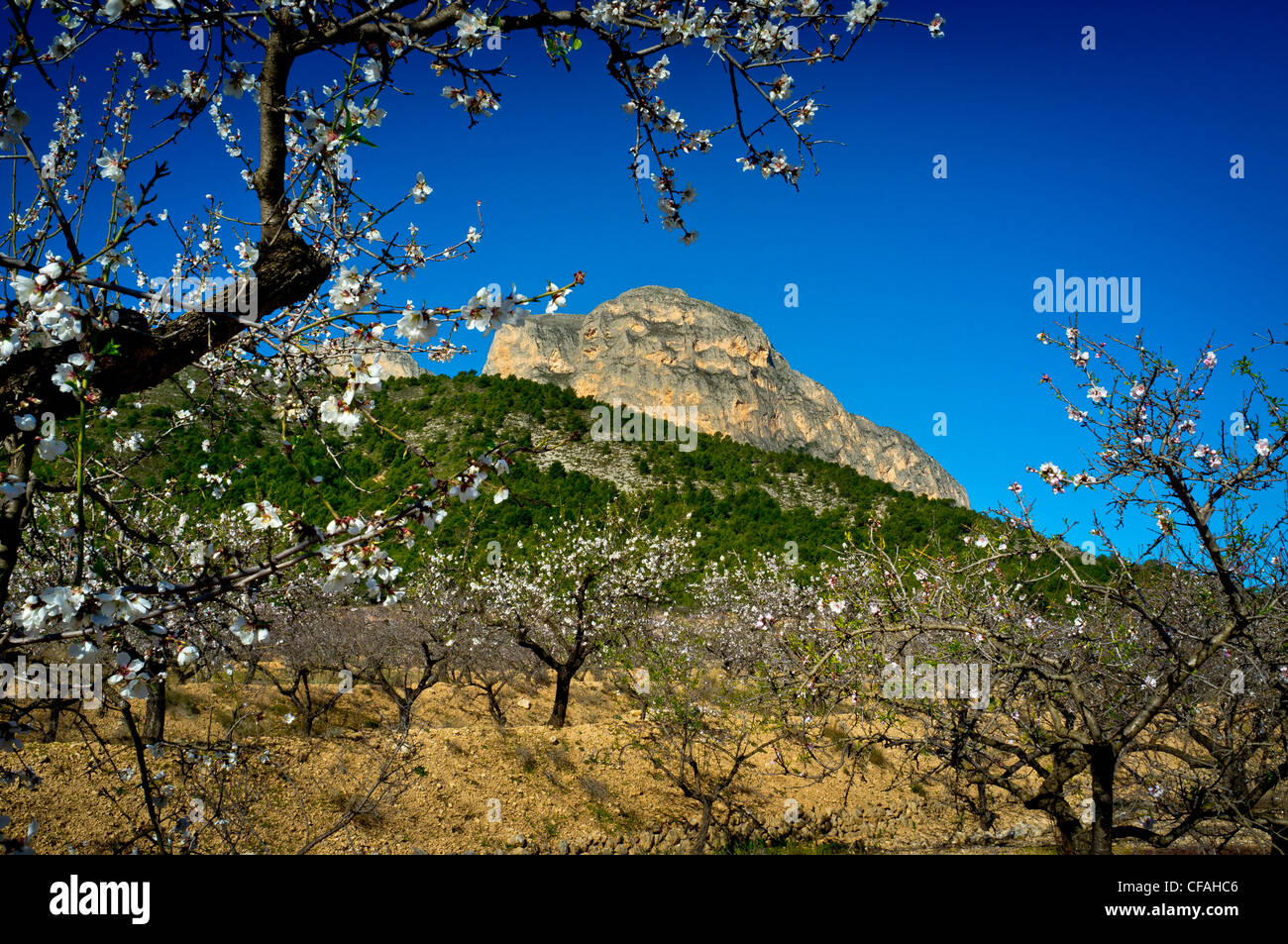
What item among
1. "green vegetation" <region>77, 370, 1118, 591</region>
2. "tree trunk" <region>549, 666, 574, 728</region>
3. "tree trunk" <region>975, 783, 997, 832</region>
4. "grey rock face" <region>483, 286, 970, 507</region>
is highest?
"grey rock face" <region>483, 286, 970, 507</region>

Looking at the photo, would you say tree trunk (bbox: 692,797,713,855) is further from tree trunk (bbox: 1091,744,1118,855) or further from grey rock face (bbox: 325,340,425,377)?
grey rock face (bbox: 325,340,425,377)

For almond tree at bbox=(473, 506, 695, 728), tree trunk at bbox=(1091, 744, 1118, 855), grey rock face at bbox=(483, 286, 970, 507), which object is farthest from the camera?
grey rock face at bbox=(483, 286, 970, 507)

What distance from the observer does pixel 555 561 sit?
44.7ft

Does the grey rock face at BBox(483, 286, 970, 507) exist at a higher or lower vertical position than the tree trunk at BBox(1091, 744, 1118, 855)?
higher

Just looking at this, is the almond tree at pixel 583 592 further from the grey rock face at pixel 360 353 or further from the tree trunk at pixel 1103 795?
the grey rock face at pixel 360 353

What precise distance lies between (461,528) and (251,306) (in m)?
21.2

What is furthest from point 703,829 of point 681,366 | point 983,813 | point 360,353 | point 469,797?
point 681,366

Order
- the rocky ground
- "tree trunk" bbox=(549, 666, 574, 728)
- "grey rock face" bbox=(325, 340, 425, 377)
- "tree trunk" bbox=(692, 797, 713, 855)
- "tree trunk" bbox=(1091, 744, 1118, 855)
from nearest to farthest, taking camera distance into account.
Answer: "grey rock face" bbox=(325, 340, 425, 377), "tree trunk" bbox=(1091, 744, 1118, 855), the rocky ground, "tree trunk" bbox=(692, 797, 713, 855), "tree trunk" bbox=(549, 666, 574, 728)

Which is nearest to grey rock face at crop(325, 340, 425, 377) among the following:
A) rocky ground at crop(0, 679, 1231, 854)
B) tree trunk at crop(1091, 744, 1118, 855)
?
tree trunk at crop(1091, 744, 1118, 855)

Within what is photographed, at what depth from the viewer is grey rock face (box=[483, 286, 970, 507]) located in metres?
73.9

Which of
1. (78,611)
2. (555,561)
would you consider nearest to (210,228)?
(78,611)
